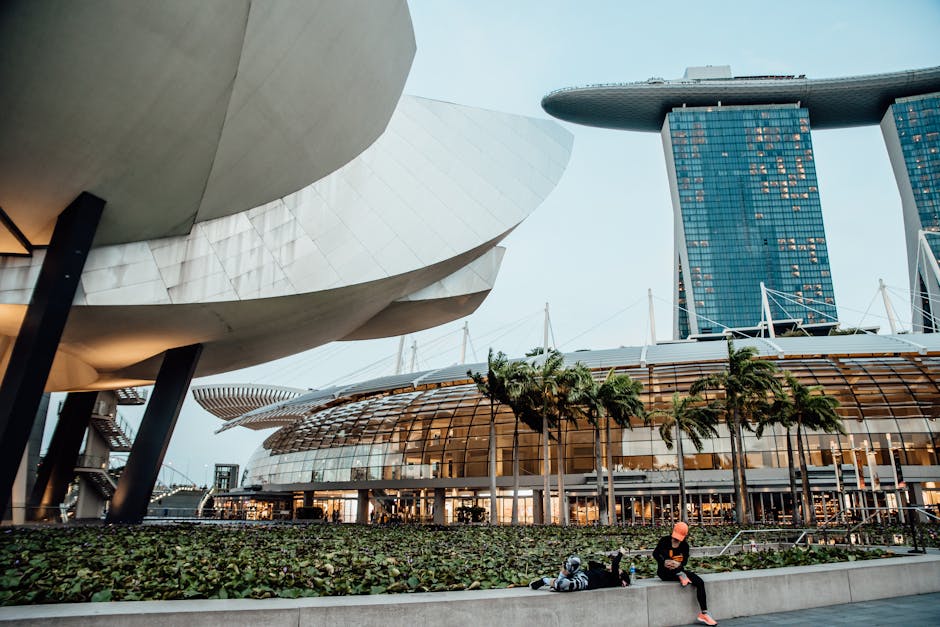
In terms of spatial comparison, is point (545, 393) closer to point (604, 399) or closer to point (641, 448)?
point (604, 399)

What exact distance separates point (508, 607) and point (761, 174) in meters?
188

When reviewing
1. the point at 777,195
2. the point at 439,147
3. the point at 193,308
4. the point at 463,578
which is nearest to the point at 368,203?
the point at 439,147

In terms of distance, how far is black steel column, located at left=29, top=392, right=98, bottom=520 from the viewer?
1538 inches

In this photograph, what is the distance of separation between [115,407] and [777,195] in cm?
16974

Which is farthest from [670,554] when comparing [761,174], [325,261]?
[761,174]

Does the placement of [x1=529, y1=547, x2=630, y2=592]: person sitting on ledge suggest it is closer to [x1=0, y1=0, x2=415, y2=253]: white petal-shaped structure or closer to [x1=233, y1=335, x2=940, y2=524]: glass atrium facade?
[x1=0, y1=0, x2=415, y2=253]: white petal-shaped structure

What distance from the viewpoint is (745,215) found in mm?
170500

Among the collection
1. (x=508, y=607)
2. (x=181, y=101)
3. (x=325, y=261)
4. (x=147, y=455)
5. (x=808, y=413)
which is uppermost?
(x=181, y=101)

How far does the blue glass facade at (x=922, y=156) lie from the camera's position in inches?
6152

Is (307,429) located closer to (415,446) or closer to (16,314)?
(415,446)

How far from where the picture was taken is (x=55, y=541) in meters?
17.0

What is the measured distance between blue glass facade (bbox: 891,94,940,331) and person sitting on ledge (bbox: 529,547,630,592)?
171325mm

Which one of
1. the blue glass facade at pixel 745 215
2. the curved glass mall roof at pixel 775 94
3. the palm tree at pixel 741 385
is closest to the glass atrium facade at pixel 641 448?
the palm tree at pixel 741 385

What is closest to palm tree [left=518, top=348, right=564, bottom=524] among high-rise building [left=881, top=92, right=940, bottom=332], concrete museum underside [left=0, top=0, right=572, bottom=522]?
concrete museum underside [left=0, top=0, right=572, bottom=522]
